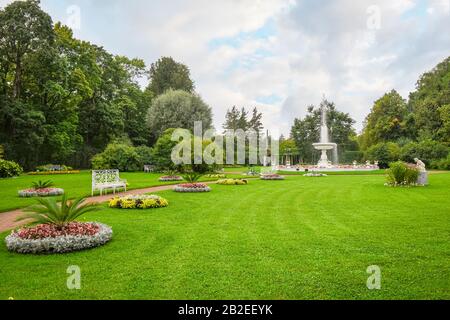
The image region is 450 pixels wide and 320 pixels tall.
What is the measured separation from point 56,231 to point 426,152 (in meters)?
40.1

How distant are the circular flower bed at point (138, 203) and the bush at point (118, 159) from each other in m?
22.8

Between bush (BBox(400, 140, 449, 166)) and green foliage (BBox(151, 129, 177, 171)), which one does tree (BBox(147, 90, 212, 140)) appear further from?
bush (BBox(400, 140, 449, 166))

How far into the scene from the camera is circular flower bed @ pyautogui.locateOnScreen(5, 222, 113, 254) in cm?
642

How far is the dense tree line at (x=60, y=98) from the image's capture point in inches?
1220

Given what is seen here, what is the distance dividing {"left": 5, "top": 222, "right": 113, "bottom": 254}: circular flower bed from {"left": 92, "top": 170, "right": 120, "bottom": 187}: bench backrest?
314 inches

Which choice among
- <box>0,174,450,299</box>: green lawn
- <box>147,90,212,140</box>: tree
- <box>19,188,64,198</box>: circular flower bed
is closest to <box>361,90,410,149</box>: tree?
<box>147,90,212,140</box>: tree

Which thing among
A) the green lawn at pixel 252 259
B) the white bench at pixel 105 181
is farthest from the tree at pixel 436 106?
the white bench at pixel 105 181

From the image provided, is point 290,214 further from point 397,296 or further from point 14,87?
point 14,87

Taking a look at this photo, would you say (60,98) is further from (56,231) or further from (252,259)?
(252,259)

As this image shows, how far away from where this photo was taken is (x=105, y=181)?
15898mm

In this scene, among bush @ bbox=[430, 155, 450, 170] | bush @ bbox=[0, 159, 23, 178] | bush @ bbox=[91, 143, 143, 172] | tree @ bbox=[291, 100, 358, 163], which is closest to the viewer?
bush @ bbox=[0, 159, 23, 178]

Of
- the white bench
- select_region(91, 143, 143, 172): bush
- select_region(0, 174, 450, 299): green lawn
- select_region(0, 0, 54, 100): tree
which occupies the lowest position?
select_region(0, 174, 450, 299): green lawn

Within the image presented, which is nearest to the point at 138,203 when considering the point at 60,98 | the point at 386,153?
the point at 60,98
